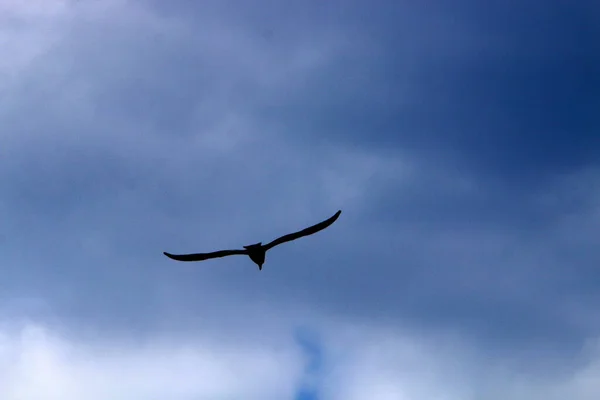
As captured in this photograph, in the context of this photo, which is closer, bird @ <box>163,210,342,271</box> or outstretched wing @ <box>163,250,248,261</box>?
bird @ <box>163,210,342,271</box>

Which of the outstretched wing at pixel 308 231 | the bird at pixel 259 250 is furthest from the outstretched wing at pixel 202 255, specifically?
the outstretched wing at pixel 308 231

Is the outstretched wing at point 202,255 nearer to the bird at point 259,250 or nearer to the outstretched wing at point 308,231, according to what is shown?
the bird at point 259,250

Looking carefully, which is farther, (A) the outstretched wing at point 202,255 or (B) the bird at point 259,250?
(A) the outstretched wing at point 202,255

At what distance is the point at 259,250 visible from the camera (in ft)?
177

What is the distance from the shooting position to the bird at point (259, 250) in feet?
168

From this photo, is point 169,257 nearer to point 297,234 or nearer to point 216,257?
point 216,257

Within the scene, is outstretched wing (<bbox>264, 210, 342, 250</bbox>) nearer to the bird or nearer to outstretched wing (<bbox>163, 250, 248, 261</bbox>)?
the bird

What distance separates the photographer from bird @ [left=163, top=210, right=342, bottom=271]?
51.2 meters

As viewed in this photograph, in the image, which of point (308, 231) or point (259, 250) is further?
point (259, 250)

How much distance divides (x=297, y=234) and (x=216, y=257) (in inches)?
247

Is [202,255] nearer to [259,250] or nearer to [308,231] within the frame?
[259,250]

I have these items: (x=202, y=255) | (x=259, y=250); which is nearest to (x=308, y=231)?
(x=259, y=250)

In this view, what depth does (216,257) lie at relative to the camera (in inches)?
2137

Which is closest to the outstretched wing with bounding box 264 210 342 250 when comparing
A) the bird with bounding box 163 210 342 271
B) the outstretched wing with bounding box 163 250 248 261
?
the bird with bounding box 163 210 342 271
